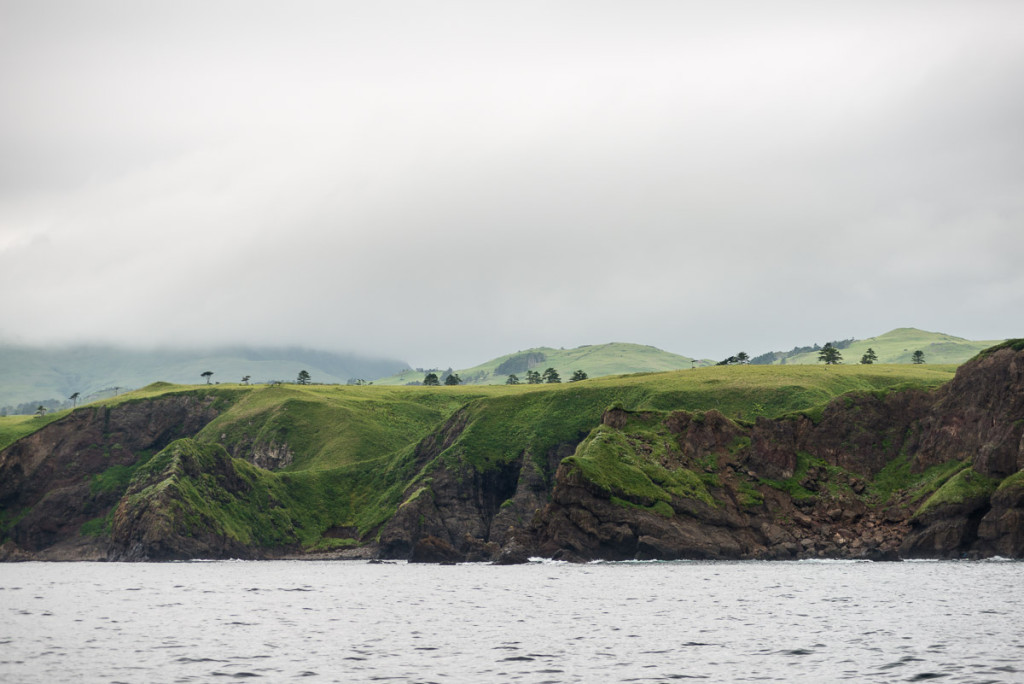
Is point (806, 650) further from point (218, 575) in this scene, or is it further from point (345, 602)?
point (218, 575)

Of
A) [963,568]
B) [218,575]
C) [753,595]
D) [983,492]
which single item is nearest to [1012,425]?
[983,492]

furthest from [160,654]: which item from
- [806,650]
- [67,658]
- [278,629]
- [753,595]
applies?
[753,595]

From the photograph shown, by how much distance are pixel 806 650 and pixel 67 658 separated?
46.6m

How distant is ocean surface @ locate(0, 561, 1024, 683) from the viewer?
178 ft

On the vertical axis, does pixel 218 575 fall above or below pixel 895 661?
below

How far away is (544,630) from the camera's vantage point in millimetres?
76125

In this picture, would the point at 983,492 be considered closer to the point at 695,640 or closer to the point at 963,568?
the point at 963,568

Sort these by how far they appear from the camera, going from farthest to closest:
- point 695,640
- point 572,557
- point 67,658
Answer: point 572,557, point 695,640, point 67,658

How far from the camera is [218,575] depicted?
176625mm

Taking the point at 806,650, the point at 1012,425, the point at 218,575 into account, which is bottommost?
the point at 218,575

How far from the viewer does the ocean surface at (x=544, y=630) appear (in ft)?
178

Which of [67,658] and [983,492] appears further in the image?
[983,492]

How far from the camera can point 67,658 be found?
6016 centimetres

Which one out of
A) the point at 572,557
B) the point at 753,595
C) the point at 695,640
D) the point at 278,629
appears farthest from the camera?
the point at 572,557
